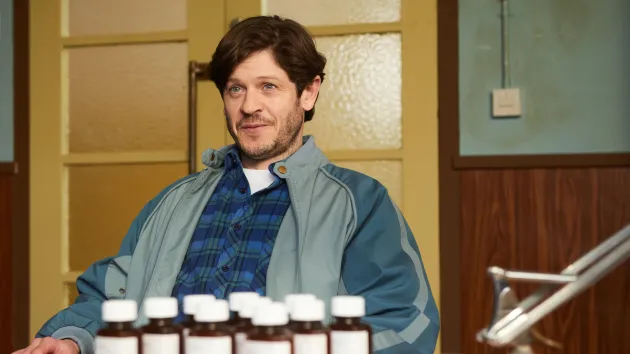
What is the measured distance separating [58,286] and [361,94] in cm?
128

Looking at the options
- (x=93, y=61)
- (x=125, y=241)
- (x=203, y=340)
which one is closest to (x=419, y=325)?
(x=203, y=340)

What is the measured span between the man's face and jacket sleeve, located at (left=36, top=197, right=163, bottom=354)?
27 centimetres

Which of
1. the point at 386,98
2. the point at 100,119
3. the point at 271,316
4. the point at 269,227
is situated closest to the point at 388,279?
the point at 269,227

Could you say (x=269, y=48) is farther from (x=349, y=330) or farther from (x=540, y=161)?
(x=540, y=161)

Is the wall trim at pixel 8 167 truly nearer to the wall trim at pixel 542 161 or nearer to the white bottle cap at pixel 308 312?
the wall trim at pixel 542 161

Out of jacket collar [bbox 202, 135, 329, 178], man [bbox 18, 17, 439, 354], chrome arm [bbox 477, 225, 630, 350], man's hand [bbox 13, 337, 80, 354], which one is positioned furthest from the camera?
jacket collar [bbox 202, 135, 329, 178]

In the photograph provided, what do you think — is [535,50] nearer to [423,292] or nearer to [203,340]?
[423,292]

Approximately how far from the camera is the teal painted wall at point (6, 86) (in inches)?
123

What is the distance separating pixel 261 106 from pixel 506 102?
44.8 inches

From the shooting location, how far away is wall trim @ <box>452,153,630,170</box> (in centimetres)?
259

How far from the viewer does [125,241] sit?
1.81 metres

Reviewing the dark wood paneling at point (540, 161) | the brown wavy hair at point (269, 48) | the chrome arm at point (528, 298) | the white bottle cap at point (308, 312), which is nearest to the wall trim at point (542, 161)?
the dark wood paneling at point (540, 161)

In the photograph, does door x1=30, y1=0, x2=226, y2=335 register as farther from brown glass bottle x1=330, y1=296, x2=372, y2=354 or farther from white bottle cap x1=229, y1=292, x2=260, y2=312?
brown glass bottle x1=330, y1=296, x2=372, y2=354

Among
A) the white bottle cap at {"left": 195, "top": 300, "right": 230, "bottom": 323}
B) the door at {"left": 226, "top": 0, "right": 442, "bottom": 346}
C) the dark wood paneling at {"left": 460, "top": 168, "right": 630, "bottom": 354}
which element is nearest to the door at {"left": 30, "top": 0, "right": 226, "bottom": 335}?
the door at {"left": 226, "top": 0, "right": 442, "bottom": 346}
